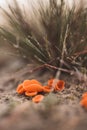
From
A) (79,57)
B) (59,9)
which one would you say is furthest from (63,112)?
(59,9)

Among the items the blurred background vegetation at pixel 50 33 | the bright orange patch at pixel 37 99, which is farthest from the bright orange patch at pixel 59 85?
the bright orange patch at pixel 37 99

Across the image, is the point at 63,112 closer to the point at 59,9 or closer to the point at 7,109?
the point at 7,109

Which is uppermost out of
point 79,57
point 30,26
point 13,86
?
point 30,26

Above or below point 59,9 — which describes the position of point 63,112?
below

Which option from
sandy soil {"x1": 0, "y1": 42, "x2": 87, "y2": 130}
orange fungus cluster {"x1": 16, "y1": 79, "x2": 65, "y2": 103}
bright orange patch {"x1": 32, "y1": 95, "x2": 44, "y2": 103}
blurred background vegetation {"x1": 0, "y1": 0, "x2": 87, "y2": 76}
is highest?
blurred background vegetation {"x1": 0, "y1": 0, "x2": 87, "y2": 76}

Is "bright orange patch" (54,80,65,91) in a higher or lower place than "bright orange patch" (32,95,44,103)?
higher

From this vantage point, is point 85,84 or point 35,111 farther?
point 85,84

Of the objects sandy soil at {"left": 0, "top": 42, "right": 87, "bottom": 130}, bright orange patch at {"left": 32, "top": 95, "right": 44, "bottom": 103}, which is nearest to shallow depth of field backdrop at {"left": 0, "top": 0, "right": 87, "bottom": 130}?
sandy soil at {"left": 0, "top": 42, "right": 87, "bottom": 130}

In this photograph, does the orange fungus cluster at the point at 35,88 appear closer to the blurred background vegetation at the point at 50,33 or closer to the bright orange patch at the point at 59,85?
the bright orange patch at the point at 59,85

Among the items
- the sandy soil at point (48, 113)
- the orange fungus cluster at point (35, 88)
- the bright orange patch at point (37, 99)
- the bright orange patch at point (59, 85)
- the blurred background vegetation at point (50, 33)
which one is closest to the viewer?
the sandy soil at point (48, 113)

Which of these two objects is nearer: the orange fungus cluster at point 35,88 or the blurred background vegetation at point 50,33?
the orange fungus cluster at point 35,88

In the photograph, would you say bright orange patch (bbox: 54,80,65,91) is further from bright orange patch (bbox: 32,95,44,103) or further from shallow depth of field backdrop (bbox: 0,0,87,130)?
bright orange patch (bbox: 32,95,44,103)
